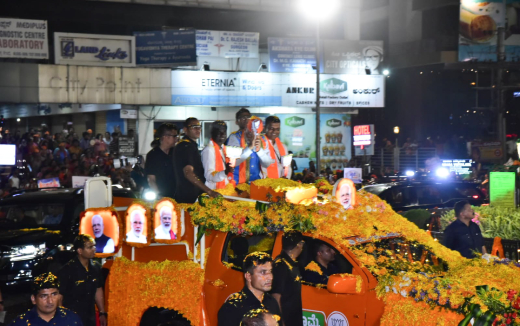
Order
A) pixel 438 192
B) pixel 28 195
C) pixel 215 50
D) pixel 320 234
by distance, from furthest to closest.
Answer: pixel 215 50
pixel 438 192
pixel 28 195
pixel 320 234

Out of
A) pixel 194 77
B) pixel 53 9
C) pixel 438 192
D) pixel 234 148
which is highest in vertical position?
pixel 53 9

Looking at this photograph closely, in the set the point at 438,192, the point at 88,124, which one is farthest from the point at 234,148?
the point at 88,124

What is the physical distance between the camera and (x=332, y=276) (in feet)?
18.2

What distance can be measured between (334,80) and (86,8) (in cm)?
1149

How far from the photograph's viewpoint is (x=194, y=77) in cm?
2741

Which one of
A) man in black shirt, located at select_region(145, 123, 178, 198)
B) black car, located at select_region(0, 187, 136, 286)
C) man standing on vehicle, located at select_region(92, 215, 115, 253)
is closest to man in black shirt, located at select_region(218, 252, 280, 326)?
man standing on vehicle, located at select_region(92, 215, 115, 253)

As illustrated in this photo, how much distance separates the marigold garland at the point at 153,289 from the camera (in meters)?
6.63

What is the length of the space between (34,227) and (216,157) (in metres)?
5.43

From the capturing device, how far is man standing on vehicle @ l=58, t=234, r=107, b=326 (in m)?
6.19

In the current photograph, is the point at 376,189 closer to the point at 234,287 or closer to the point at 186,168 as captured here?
the point at 186,168

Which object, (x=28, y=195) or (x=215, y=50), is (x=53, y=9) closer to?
(x=215, y=50)

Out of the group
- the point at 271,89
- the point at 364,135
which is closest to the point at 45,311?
the point at 364,135

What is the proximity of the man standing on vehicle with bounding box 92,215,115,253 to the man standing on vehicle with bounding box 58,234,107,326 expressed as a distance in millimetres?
318

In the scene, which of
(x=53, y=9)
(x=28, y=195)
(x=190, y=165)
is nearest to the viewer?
(x=190, y=165)
